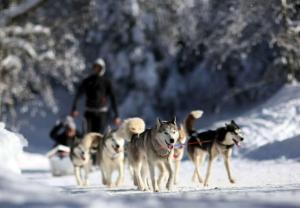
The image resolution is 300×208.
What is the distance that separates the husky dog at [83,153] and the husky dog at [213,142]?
4.89 feet

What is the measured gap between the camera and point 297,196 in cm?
444

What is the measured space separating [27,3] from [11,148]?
9276mm

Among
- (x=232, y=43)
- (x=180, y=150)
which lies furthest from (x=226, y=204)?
(x=232, y=43)

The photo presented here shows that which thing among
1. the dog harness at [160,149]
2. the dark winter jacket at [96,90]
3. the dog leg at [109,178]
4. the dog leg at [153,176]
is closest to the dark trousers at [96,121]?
the dark winter jacket at [96,90]

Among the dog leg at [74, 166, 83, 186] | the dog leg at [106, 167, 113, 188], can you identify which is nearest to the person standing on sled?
the dog leg at [74, 166, 83, 186]

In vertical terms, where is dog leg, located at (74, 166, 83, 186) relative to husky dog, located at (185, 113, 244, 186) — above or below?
above

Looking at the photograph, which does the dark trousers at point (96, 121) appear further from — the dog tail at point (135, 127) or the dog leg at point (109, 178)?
the dog tail at point (135, 127)

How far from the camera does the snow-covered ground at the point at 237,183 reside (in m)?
3.90

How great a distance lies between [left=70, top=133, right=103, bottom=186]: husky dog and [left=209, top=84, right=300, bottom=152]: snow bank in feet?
12.8

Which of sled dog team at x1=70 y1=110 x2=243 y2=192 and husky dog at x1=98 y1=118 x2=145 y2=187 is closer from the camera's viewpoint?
sled dog team at x1=70 y1=110 x2=243 y2=192

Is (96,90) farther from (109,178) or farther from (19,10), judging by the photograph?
(19,10)

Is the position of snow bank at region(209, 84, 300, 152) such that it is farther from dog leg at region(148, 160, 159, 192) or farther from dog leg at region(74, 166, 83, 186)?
dog leg at region(148, 160, 159, 192)

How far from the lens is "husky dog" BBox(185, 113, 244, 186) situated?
27.6 ft

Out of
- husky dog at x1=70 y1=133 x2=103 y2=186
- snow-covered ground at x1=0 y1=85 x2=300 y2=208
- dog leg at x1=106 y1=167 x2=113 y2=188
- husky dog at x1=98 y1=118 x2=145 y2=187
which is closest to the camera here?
snow-covered ground at x1=0 y1=85 x2=300 y2=208
